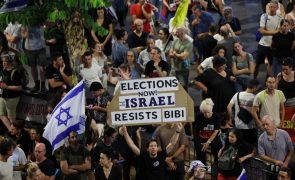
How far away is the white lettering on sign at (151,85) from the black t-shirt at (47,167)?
5.49ft

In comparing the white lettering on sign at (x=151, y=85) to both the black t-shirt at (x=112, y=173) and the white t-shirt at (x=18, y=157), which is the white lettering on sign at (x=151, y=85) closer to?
the black t-shirt at (x=112, y=173)

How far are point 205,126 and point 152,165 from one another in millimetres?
1794

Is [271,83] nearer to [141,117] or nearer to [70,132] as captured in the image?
[141,117]

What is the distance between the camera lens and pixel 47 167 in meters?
18.9

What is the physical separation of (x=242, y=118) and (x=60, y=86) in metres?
3.70

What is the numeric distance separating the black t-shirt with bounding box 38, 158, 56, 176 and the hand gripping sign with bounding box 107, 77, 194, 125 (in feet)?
3.86

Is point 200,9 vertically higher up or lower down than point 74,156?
higher up

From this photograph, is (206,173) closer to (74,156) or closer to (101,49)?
(74,156)

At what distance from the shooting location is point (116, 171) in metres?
18.3

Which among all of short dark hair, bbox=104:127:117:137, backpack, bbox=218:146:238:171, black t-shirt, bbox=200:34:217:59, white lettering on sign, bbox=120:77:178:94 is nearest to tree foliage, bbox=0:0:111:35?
white lettering on sign, bbox=120:77:178:94

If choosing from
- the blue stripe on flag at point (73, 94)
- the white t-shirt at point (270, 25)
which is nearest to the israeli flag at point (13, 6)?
the blue stripe on flag at point (73, 94)

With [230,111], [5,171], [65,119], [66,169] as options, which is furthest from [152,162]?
[230,111]

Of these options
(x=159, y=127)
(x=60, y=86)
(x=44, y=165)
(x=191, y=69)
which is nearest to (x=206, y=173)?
(x=159, y=127)

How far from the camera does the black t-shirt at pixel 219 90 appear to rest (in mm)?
21609
